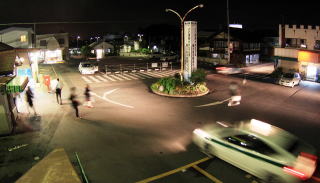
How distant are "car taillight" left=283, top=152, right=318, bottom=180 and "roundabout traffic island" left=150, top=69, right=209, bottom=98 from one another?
12.6 meters

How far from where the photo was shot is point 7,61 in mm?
13766

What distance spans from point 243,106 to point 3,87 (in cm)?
1352

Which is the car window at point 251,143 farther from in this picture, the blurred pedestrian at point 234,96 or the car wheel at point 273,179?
the blurred pedestrian at point 234,96

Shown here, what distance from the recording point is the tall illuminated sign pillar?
21.8 meters

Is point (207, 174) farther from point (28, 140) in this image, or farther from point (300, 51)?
point (300, 51)

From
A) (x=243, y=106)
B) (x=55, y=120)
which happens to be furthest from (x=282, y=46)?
(x=55, y=120)

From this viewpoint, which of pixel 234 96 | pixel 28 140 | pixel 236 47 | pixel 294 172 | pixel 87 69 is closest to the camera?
pixel 294 172

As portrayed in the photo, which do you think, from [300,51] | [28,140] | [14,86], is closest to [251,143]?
[28,140]

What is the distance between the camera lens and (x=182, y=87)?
68.7 feet

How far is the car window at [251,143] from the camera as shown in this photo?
26.6ft

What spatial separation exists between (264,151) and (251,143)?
48cm

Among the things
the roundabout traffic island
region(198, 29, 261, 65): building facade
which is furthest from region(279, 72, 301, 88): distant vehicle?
region(198, 29, 261, 65): building facade

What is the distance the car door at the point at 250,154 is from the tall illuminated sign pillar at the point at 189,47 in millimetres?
13438

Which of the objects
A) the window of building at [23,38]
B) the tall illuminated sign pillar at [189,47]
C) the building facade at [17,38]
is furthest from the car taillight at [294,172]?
the window of building at [23,38]
